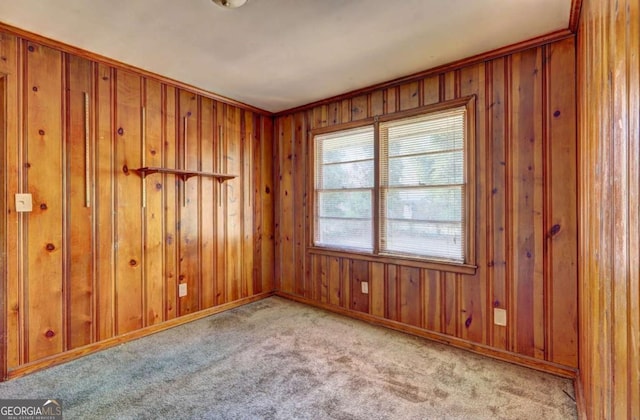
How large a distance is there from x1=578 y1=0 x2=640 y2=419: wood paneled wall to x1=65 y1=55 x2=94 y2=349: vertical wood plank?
10.7ft

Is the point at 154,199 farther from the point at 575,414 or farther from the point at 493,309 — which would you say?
the point at 575,414

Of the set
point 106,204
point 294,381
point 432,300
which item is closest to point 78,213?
point 106,204

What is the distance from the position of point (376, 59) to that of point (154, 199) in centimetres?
243

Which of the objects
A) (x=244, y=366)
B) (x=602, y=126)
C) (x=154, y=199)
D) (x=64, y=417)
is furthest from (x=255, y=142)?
(x=602, y=126)

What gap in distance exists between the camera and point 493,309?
256cm

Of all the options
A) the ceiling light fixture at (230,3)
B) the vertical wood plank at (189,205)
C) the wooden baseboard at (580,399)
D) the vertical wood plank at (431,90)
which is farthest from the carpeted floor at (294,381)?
the ceiling light fixture at (230,3)

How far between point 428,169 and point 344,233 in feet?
3.95

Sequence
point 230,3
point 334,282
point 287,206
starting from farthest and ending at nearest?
point 287,206, point 334,282, point 230,3

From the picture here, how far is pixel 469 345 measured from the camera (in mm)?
2648

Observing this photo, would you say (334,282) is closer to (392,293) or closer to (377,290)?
(377,290)

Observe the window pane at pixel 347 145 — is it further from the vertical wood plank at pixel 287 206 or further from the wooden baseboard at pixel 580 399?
the wooden baseboard at pixel 580 399

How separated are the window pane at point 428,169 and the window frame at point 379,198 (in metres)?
0.09

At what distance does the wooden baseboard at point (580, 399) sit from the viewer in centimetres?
175

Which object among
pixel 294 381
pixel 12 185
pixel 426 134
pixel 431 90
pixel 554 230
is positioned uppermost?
pixel 431 90
